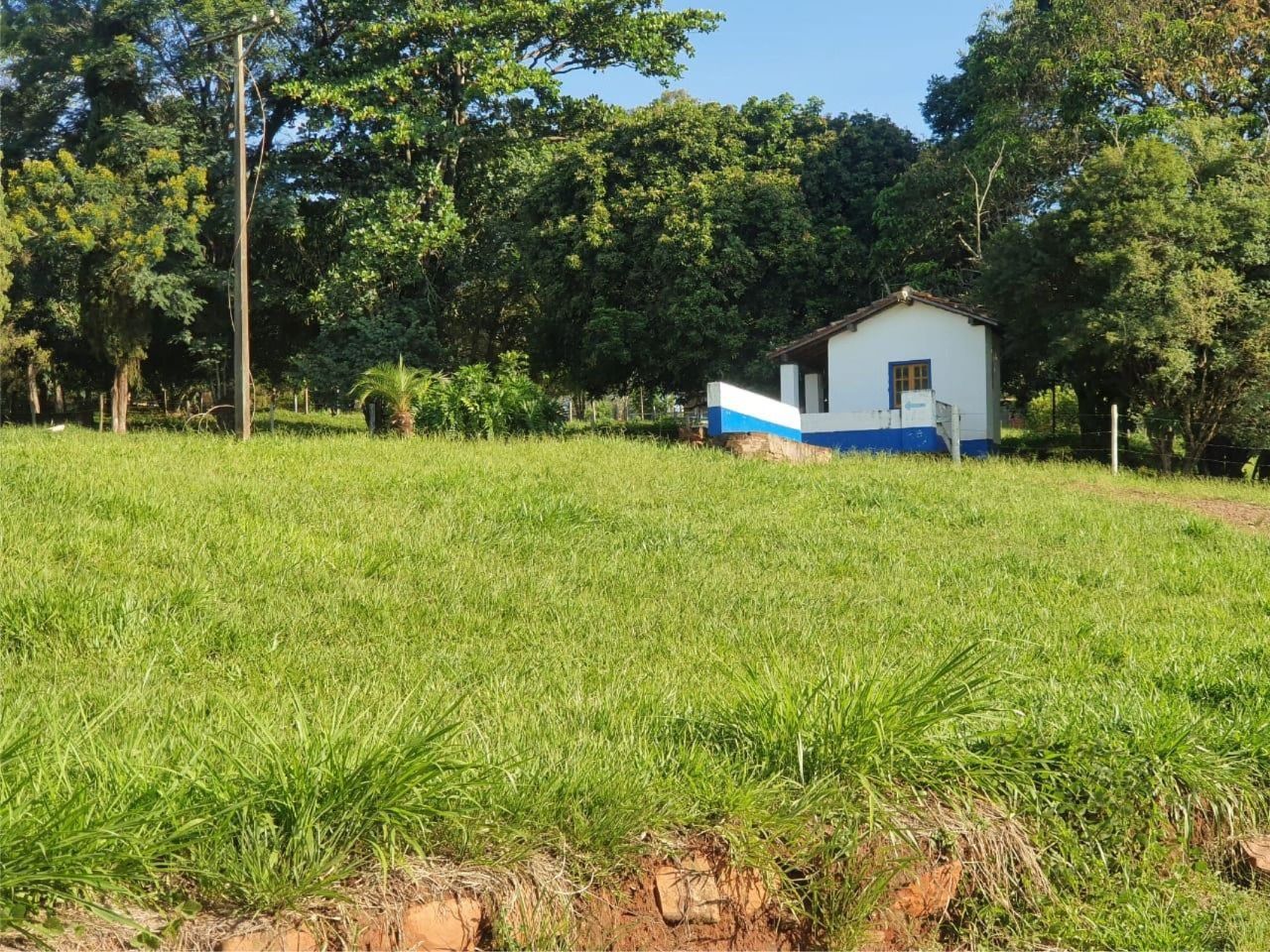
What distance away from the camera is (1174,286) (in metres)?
20.7

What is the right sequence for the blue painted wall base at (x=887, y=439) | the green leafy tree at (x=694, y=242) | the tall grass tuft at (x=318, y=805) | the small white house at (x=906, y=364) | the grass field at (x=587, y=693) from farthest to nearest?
the green leafy tree at (x=694, y=242) < the small white house at (x=906, y=364) < the blue painted wall base at (x=887, y=439) < the grass field at (x=587, y=693) < the tall grass tuft at (x=318, y=805)

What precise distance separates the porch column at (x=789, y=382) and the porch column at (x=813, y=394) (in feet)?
1.86

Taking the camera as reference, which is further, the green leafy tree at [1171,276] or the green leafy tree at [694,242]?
the green leafy tree at [694,242]

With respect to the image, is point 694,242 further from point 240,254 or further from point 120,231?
point 120,231

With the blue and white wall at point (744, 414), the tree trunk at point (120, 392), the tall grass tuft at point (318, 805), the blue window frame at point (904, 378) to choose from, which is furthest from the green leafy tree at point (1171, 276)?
the tree trunk at point (120, 392)

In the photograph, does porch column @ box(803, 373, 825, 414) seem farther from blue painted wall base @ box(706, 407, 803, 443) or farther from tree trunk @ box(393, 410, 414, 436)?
tree trunk @ box(393, 410, 414, 436)

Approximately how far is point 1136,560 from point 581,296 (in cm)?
2145

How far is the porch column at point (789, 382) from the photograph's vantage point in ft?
93.0

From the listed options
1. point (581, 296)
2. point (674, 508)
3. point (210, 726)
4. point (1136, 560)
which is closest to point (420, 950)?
point (210, 726)

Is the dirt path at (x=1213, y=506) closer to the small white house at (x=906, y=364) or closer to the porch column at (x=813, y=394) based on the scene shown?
the small white house at (x=906, y=364)

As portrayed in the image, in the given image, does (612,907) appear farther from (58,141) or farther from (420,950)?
(58,141)

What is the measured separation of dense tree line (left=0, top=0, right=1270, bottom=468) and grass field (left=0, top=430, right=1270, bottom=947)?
17951 millimetres

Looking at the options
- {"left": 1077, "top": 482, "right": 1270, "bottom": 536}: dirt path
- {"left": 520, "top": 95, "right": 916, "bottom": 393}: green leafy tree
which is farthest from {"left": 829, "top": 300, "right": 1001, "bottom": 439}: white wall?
{"left": 1077, "top": 482, "right": 1270, "bottom": 536}: dirt path

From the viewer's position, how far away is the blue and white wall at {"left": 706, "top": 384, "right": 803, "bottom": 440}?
1828 centimetres
